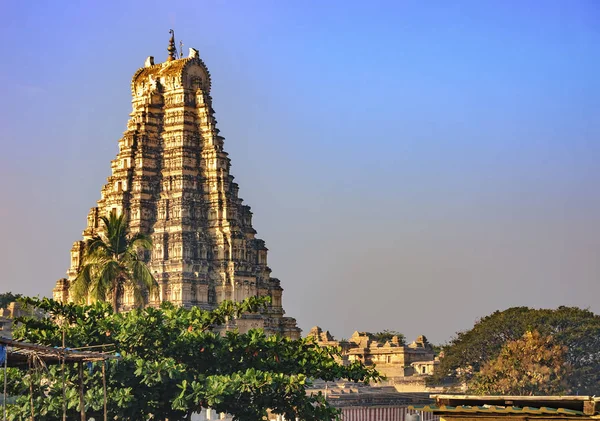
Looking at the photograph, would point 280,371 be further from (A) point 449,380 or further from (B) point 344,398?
(A) point 449,380

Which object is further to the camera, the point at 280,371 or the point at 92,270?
the point at 92,270

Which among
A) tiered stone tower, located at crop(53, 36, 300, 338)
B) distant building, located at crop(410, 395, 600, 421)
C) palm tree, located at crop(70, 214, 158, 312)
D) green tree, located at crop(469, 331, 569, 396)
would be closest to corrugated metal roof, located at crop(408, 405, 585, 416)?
distant building, located at crop(410, 395, 600, 421)

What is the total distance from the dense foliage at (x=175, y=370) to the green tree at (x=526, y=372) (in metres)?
34.2

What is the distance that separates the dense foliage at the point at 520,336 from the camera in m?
89.4

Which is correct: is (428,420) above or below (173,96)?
below

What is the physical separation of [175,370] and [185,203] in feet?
127

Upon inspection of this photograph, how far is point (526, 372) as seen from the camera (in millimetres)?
77875

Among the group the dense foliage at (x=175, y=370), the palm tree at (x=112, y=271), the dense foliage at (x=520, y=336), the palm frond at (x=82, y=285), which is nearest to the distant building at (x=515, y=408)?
the dense foliage at (x=175, y=370)

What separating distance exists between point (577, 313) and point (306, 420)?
55.5 metres

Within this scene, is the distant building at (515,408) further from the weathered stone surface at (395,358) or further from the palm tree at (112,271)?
the weathered stone surface at (395,358)

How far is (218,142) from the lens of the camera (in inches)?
3167

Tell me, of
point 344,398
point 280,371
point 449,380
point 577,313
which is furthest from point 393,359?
point 280,371

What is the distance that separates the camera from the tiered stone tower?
75.8m

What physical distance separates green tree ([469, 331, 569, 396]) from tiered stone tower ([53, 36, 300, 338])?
12.8m
